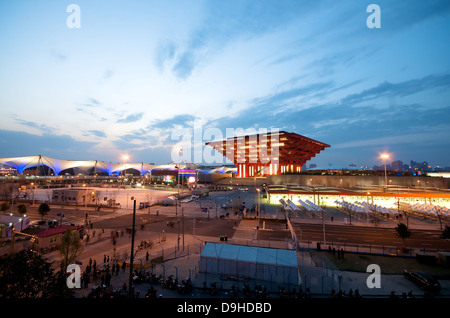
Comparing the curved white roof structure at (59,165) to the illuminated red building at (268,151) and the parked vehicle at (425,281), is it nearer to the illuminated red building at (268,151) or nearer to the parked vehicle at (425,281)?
the illuminated red building at (268,151)

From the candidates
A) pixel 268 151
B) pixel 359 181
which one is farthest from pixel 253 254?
pixel 268 151

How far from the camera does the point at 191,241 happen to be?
71.9 feet

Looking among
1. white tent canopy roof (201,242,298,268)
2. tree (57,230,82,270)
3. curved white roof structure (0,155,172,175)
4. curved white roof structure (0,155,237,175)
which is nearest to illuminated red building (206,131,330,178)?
curved white roof structure (0,155,237,175)

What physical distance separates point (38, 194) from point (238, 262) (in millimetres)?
61839

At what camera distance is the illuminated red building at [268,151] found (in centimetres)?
8756

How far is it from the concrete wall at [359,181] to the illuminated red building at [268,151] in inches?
709

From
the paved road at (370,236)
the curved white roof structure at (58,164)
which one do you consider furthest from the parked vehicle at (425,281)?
the curved white roof structure at (58,164)

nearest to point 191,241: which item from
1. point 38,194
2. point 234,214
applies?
point 234,214

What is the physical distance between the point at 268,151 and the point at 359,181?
122 ft

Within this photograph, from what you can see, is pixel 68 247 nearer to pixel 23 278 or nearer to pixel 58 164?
pixel 23 278

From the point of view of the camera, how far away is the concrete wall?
191 ft
